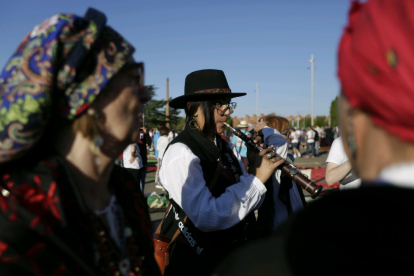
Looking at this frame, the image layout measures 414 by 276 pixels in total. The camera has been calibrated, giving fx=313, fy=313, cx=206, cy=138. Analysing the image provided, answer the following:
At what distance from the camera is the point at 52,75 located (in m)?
1.01

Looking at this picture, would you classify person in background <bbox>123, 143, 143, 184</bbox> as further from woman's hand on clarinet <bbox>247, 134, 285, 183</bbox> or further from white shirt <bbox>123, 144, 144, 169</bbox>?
woman's hand on clarinet <bbox>247, 134, 285, 183</bbox>

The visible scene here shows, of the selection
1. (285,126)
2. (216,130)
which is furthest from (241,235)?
(285,126)

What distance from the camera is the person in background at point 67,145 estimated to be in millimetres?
944

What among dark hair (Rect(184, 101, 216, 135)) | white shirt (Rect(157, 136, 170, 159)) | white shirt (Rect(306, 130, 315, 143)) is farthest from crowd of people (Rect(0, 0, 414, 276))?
white shirt (Rect(306, 130, 315, 143))

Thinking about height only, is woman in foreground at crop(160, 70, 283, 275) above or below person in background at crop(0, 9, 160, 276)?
below

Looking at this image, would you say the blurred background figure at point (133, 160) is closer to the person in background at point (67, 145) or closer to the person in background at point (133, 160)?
the person in background at point (133, 160)

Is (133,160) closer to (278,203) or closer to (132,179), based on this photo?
(278,203)

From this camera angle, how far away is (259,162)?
240 cm

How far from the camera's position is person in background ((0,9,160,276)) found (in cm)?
94

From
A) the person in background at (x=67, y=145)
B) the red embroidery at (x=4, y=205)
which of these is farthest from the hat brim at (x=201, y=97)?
the red embroidery at (x=4, y=205)

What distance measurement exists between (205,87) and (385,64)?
2054 millimetres

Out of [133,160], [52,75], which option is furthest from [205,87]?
[133,160]

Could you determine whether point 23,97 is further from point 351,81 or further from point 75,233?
point 351,81

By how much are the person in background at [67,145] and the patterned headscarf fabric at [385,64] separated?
82 centimetres
